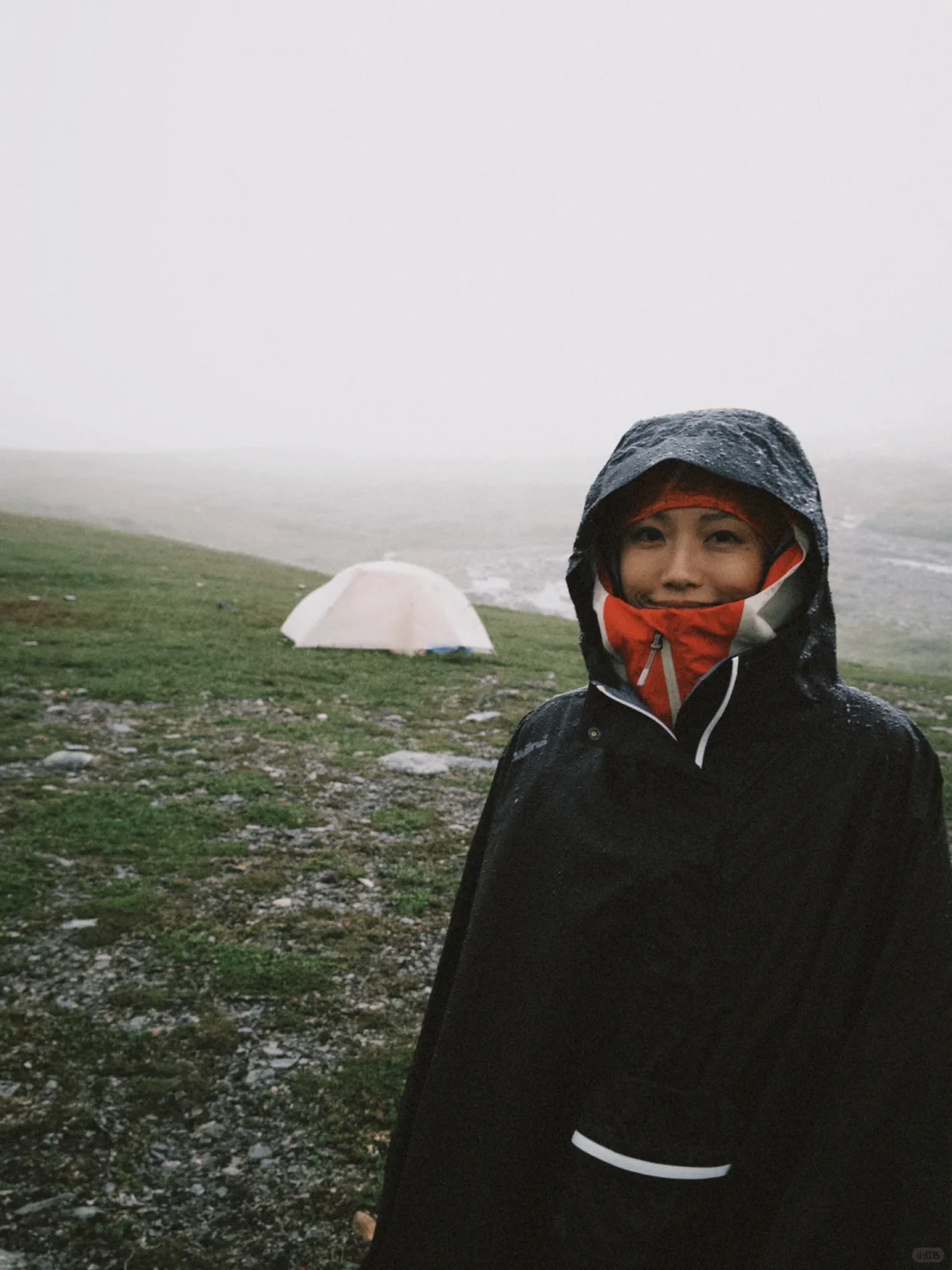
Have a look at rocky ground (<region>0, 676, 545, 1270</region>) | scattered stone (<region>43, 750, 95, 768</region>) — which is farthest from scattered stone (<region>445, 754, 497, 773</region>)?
scattered stone (<region>43, 750, 95, 768</region>)

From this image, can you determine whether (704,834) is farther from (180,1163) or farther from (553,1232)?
(180,1163)

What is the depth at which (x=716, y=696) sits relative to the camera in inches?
70.4

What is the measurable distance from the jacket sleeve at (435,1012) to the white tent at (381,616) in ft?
46.9

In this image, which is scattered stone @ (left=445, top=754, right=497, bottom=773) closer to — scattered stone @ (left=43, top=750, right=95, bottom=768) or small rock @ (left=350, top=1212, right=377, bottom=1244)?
scattered stone @ (left=43, top=750, right=95, bottom=768)

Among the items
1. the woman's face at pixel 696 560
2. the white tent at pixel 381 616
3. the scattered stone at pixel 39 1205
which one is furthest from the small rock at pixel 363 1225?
the white tent at pixel 381 616

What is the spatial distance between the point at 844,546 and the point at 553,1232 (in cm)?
9576

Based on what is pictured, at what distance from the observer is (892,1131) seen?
1.62m

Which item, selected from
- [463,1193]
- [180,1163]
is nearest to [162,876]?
[180,1163]

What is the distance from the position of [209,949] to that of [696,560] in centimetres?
458

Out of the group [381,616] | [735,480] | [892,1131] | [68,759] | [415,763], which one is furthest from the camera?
[381,616]

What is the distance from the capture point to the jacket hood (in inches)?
71.4

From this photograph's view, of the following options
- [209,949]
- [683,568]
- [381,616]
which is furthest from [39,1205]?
[381,616]

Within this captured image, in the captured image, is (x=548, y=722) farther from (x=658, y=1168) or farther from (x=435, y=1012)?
(x=658, y=1168)

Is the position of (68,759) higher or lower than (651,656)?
lower
